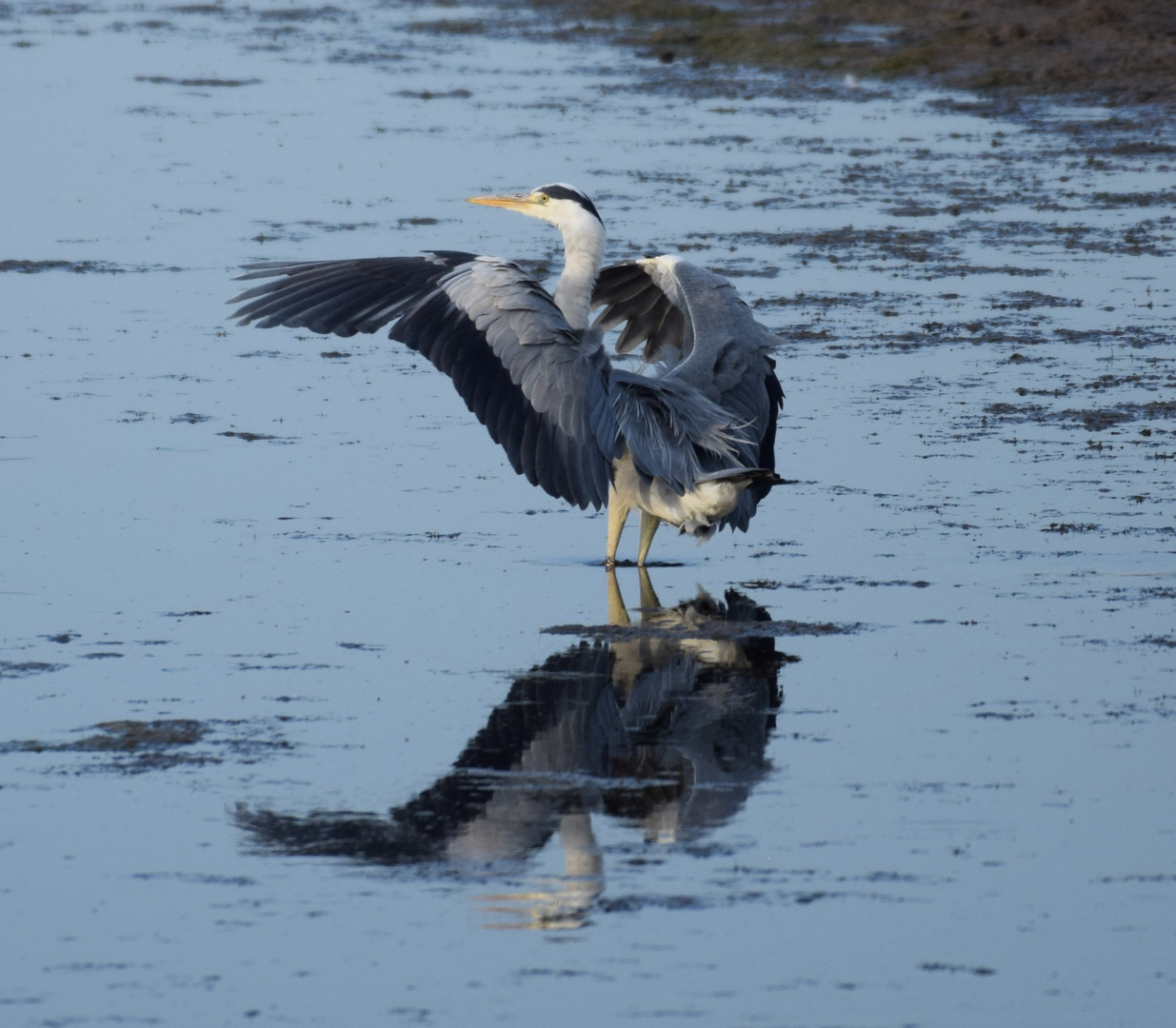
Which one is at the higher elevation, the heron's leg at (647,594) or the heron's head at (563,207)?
the heron's head at (563,207)

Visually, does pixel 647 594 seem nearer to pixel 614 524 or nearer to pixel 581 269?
pixel 614 524

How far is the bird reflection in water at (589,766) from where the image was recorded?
5.14 metres

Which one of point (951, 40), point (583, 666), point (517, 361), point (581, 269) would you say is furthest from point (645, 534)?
point (951, 40)

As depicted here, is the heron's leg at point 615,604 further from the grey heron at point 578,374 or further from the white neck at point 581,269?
the white neck at point 581,269

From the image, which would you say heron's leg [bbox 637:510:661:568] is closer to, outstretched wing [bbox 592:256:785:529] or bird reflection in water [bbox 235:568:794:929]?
outstretched wing [bbox 592:256:785:529]

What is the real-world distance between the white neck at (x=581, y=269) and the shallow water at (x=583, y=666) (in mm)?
890

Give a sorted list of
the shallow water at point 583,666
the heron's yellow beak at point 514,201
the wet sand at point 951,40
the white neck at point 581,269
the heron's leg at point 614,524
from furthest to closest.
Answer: the wet sand at point 951,40, the heron's yellow beak at point 514,201, the white neck at point 581,269, the heron's leg at point 614,524, the shallow water at point 583,666

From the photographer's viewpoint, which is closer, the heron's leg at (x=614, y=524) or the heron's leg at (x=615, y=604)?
the heron's leg at (x=615, y=604)

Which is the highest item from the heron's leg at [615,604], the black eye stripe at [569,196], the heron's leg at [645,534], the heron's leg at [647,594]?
the black eye stripe at [569,196]

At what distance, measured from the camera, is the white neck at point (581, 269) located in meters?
8.45

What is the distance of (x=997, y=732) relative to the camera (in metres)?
6.02

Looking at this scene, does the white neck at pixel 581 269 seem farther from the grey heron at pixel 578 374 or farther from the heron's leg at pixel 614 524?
the heron's leg at pixel 614 524

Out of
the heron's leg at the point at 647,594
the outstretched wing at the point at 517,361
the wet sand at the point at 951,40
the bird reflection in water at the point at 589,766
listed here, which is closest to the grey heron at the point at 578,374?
the outstretched wing at the point at 517,361

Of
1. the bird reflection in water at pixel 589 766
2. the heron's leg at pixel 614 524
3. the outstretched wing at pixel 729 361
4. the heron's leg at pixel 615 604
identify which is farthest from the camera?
the outstretched wing at pixel 729 361
